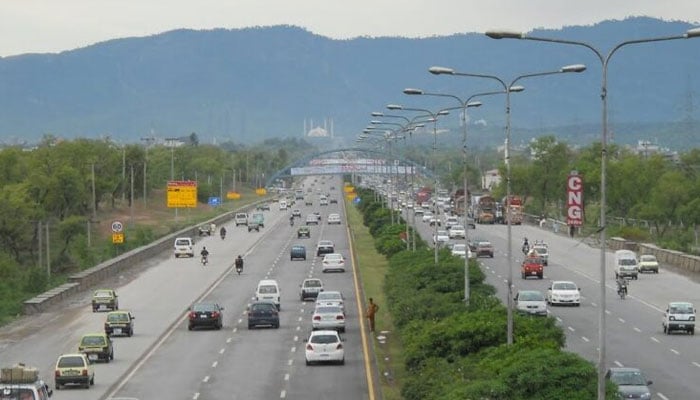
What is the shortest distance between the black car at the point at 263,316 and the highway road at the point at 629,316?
10811 millimetres

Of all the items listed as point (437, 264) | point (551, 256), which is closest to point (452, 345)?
point (437, 264)

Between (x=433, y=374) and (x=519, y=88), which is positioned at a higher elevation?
(x=519, y=88)

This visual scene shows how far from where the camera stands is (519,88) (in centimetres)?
4675

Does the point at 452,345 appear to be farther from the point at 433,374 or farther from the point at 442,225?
the point at 442,225

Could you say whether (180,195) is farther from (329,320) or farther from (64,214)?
(329,320)

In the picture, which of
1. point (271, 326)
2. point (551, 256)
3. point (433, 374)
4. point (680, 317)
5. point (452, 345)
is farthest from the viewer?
point (551, 256)

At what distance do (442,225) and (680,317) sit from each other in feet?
288

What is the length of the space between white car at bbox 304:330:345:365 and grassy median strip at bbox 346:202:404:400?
1257 mm

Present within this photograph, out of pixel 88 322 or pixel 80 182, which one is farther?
pixel 80 182

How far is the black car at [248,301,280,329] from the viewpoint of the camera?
194 feet

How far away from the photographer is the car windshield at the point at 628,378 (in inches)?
1455

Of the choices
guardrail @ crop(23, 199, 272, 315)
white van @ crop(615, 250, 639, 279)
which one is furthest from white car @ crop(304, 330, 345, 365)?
white van @ crop(615, 250, 639, 279)

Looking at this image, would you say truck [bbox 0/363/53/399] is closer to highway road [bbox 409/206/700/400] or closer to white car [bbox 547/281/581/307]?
highway road [bbox 409/206/700/400]

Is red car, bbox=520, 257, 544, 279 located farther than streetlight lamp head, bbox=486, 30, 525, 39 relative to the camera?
Yes
